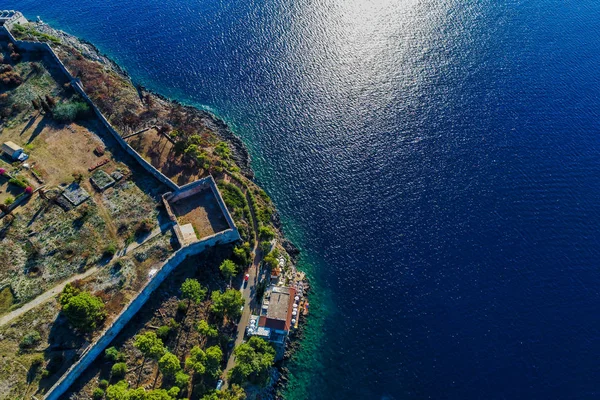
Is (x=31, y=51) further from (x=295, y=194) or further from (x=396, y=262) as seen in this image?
(x=396, y=262)

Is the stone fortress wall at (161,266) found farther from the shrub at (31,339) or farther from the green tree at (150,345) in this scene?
the shrub at (31,339)

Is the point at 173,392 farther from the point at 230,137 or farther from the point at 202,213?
the point at 230,137

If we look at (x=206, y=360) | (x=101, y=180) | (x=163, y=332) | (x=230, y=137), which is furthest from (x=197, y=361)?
(x=230, y=137)

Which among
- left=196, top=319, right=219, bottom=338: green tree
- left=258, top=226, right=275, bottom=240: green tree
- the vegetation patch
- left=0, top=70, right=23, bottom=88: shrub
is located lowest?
left=196, top=319, right=219, bottom=338: green tree

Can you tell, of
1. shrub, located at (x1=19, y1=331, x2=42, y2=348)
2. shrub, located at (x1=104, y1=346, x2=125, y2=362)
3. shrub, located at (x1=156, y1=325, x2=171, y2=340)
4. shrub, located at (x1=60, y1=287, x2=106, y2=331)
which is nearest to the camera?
shrub, located at (x1=19, y1=331, x2=42, y2=348)

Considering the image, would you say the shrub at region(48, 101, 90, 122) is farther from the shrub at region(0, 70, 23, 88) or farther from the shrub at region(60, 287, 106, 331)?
the shrub at region(60, 287, 106, 331)

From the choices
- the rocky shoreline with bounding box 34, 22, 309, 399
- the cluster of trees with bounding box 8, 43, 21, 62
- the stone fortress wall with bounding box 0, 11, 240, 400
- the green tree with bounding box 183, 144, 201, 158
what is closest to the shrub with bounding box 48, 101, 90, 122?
the stone fortress wall with bounding box 0, 11, 240, 400
